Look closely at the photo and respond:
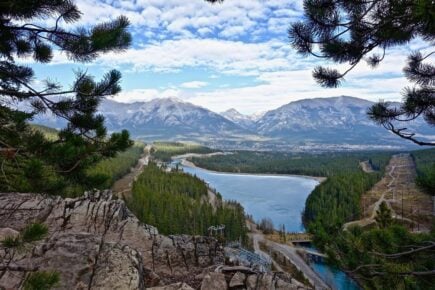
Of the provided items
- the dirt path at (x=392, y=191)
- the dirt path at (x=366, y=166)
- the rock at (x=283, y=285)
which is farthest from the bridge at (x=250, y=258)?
the dirt path at (x=366, y=166)

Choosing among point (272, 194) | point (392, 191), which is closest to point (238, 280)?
point (392, 191)

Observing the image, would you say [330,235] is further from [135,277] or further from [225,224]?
[225,224]

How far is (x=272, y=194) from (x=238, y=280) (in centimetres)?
7553

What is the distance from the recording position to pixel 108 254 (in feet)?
21.2

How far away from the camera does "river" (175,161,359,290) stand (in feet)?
194

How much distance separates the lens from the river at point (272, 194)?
194 ft

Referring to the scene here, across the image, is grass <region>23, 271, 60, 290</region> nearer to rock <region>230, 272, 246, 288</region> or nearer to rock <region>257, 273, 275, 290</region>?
rock <region>230, 272, 246, 288</region>

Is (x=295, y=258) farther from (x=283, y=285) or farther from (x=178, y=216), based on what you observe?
(x=283, y=285)

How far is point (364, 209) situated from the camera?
55406 mm

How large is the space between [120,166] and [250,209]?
28.5 meters

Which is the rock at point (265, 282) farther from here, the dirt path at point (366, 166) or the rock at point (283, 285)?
the dirt path at point (366, 166)

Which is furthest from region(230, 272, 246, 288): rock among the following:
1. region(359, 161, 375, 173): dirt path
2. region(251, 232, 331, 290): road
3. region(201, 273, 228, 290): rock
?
region(359, 161, 375, 173): dirt path

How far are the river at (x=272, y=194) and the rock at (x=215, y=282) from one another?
1164 inches

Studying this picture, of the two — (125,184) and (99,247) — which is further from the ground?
(99,247)
